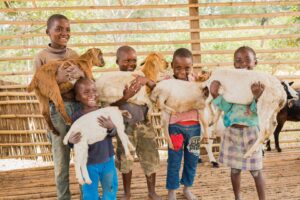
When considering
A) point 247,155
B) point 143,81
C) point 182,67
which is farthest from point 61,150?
point 247,155

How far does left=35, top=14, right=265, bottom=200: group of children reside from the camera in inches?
93.0

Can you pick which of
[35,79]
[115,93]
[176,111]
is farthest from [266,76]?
[35,79]

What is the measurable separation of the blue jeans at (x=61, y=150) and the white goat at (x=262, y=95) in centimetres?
108

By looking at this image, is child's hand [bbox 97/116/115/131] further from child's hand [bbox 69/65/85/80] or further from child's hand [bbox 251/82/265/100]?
child's hand [bbox 251/82/265/100]

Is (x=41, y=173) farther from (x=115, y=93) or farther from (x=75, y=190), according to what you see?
(x=115, y=93)

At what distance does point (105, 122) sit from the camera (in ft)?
7.60

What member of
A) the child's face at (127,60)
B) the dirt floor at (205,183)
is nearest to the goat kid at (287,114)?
the dirt floor at (205,183)

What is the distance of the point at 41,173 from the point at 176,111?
2069 millimetres

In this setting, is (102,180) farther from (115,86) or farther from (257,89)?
(257,89)

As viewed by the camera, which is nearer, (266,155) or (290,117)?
(266,155)

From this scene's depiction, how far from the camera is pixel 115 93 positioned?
254 centimetres

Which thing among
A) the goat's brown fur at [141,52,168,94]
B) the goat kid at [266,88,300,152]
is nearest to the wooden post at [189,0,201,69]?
the goat kid at [266,88,300,152]

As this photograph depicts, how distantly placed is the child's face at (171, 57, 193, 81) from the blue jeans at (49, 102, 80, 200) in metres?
0.77

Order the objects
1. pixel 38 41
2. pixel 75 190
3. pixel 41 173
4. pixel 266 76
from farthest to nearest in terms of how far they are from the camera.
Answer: pixel 38 41 < pixel 41 173 < pixel 75 190 < pixel 266 76
